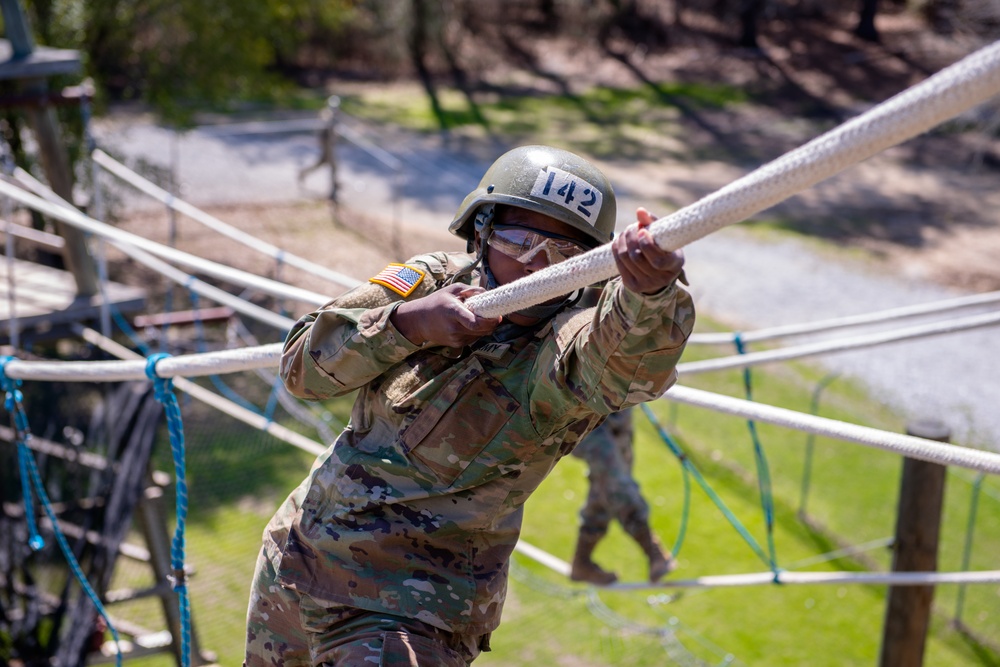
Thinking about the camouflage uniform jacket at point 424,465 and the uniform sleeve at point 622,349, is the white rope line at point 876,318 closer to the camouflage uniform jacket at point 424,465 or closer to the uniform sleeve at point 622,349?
the camouflage uniform jacket at point 424,465

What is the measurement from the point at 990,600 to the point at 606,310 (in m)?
5.08

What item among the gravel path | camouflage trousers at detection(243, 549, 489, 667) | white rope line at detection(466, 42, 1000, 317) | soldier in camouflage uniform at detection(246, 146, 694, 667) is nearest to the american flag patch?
soldier in camouflage uniform at detection(246, 146, 694, 667)

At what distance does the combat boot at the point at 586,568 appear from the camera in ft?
12.5

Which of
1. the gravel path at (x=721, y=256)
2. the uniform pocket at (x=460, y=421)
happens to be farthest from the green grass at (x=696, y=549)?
the uniform pocket at (x=460, y=421)

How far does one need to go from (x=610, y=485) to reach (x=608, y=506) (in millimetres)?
88

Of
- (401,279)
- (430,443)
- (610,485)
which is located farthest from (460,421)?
(610,485)

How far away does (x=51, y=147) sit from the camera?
5.25 meters

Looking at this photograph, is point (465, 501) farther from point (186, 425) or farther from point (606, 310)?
point (186, 425)

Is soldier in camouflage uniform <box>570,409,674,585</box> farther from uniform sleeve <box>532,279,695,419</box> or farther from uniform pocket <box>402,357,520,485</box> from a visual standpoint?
uniform sleeve <box>532,279,695,419</box>

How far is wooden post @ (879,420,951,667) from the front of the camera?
3578 mm

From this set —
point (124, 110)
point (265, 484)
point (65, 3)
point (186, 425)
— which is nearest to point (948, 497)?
point (265, 484)

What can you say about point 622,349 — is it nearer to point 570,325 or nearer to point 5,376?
point 570,325

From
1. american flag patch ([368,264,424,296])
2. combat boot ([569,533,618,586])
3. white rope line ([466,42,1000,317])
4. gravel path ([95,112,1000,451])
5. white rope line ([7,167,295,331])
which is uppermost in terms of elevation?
white rope line ([466,42,1000,317])

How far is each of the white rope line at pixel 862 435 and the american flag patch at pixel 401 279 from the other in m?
0.77
